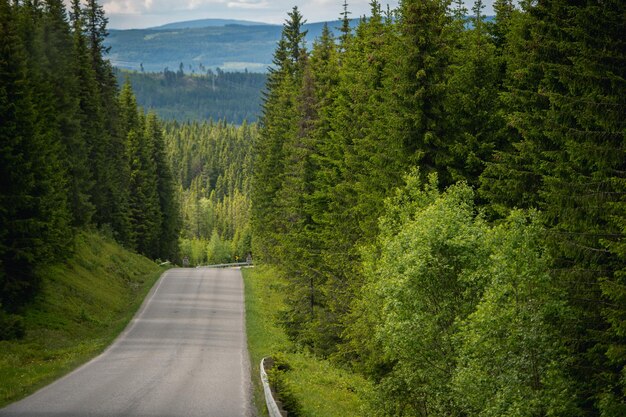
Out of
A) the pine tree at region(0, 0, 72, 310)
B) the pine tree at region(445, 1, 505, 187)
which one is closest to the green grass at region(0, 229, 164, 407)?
the pine tree at region(0, 0, 72, 310)

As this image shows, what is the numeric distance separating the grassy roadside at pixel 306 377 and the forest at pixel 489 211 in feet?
3.23

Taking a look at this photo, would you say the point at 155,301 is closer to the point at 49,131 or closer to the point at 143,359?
the point at 49,131

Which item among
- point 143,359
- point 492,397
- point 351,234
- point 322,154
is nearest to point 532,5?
point 492,397

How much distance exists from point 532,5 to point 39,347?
21761mm

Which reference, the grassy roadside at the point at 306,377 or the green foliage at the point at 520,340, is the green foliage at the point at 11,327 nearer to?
the grassy roadside at the point at 306,377

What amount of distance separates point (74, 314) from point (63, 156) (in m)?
12.2

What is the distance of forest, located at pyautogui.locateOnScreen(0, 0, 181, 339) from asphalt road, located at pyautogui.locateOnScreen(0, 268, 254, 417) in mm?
5553

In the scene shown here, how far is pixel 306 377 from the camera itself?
960 inches

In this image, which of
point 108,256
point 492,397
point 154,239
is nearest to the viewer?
point 492,397

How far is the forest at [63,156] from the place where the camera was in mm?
29438

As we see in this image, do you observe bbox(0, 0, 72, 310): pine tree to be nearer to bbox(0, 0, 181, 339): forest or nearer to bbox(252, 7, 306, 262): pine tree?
bbox(0, 0, 181, 339): forest

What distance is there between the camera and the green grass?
2311 cm

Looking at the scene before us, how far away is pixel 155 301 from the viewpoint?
43.3m

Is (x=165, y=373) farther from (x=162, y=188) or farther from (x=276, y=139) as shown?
(x=162, y=188)
